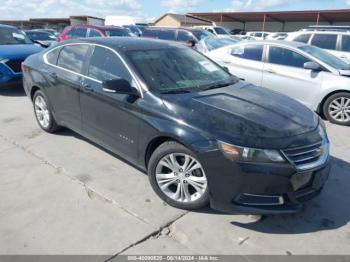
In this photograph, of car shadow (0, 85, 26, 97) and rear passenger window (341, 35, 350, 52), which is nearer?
car shadow (0, 85, 26, 97)

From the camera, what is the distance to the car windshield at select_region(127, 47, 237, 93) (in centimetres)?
369

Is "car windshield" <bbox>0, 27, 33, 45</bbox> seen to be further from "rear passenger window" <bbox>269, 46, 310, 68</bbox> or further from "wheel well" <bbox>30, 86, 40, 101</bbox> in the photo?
"rear passenger window" <bbox>269, 46, 310, 68</bbox>

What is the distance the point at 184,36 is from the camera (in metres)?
15.2

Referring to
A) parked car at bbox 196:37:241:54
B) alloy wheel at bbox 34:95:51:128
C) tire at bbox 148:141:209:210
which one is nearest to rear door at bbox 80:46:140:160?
tire at bbox 148:141:209:210

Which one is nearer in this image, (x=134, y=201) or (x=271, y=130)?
(x=271, y=130)

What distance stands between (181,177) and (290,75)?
444 cm

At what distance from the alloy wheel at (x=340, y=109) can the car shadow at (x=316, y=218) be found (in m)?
2.87

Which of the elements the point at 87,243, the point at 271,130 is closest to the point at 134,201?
the point at 87,243

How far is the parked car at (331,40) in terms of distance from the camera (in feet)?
33.3

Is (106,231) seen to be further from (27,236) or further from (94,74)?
(94,74)

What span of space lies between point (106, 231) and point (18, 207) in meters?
1.00

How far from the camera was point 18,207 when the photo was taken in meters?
3.36

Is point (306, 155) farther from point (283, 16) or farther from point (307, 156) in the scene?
point (283, 16)

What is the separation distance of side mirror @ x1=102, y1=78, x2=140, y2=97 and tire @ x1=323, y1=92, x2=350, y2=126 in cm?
450
